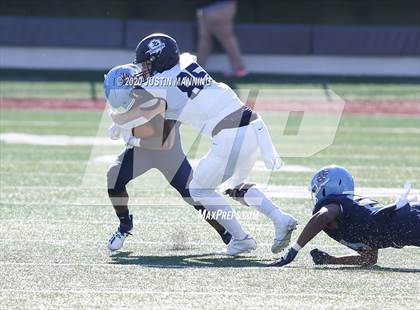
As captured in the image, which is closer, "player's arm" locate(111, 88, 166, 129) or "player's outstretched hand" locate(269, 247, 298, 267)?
"player's outstretched hand" locate(269, 247, 298, 267)

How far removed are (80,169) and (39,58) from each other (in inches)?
342

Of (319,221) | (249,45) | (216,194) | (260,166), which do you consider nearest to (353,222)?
(319,221)

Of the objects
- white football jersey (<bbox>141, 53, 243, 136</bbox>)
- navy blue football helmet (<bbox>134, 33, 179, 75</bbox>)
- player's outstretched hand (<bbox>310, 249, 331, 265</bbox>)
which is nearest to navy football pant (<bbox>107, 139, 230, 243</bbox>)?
white football jersey (<bbox>141, 53, 243, 136</bbox>)

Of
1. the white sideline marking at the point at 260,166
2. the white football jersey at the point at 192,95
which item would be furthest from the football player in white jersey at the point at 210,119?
the white sideline marking at the point at 260,166

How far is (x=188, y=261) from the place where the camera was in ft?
23.7

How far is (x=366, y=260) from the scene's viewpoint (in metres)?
7.02

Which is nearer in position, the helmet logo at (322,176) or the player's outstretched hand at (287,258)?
the player's outstretched hand at (287,258)

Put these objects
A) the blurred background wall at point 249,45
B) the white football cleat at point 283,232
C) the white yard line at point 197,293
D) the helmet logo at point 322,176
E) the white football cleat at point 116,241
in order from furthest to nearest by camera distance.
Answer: the blurred background wall at point 249,45 → the white football cleat at point 116,241 → the white football cleat at point 283,232 → the helmet logo at point 322,176 → the white yard line at point 197,293

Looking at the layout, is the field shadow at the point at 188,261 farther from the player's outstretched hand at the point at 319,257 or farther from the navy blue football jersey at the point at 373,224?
the navy blue football jersey at the point at 373,224

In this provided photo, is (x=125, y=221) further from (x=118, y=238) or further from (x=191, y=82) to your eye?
(x=191, y=82)

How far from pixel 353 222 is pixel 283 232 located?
1.73 ft

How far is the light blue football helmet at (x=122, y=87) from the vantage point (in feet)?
24.7

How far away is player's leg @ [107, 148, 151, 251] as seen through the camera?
7.74m

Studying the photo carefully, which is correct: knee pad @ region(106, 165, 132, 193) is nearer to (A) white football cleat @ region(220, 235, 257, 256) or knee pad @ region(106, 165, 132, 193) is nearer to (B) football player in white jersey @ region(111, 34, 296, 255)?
(B) football player in white jersey @ region(111, 34, 296, 255)
